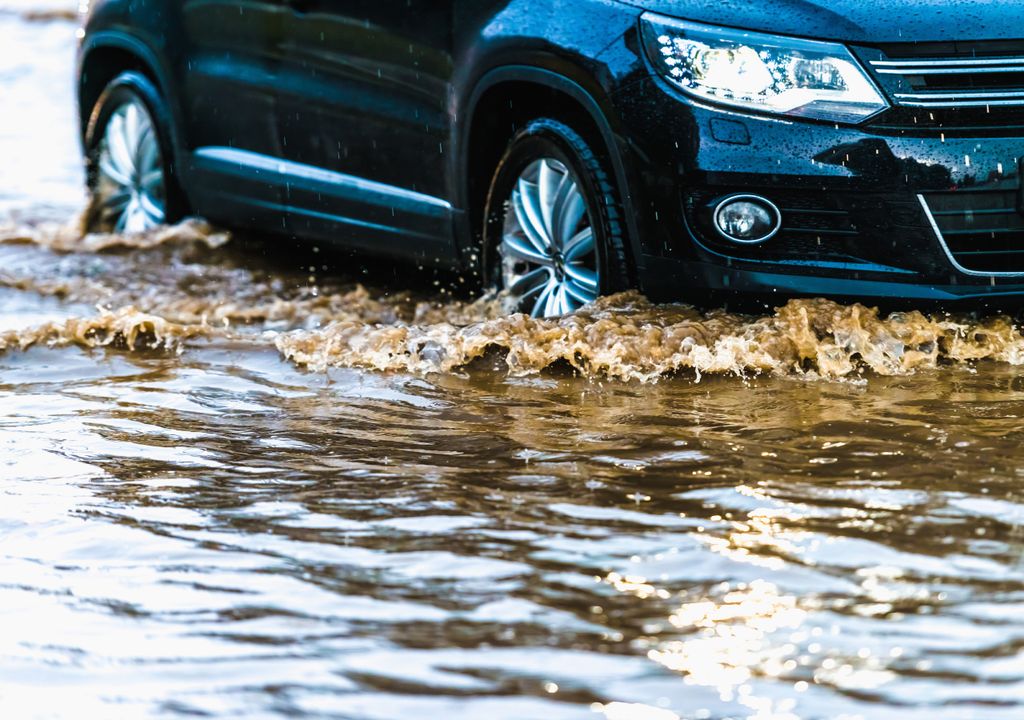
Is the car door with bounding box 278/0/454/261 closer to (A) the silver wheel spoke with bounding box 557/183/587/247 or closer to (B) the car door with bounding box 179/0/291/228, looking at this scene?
(B) the car door with bounding box 179/0/291/228

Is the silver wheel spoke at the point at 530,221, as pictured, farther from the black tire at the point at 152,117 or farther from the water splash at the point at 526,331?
the black tire at the point at 152,117

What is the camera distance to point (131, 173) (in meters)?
7.75

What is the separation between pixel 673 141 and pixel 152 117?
3199 mm

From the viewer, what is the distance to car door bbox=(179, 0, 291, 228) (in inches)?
252

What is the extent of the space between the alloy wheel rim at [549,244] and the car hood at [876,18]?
30.3 inches

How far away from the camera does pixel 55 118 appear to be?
44.8ft

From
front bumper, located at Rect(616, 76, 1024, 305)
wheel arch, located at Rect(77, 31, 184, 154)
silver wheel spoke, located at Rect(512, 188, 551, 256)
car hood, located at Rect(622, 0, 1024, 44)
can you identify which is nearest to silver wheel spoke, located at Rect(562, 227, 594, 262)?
silver wheel spoke, located at Rect(512, 188, 551, 256)

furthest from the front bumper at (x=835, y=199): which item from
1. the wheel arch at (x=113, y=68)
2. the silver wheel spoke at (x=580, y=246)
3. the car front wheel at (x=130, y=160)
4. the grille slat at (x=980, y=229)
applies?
the car front wheel at (x=130, y=160)

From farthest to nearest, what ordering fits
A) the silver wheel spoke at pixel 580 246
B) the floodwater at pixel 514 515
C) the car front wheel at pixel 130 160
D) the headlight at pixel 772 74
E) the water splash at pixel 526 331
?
the car front wheel at pixel 130 160, the silver wheel spoke at pixel 580 246, the water splash at pixel 526 331, the headlight at pixel 772 74, the floodwater at pixel 514 515

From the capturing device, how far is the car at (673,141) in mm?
4691

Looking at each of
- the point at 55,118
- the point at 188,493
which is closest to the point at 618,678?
the point at 188,493

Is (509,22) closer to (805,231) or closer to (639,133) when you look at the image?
(639,133)

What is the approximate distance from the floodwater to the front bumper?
0.65ft

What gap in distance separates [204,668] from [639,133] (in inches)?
93.7
